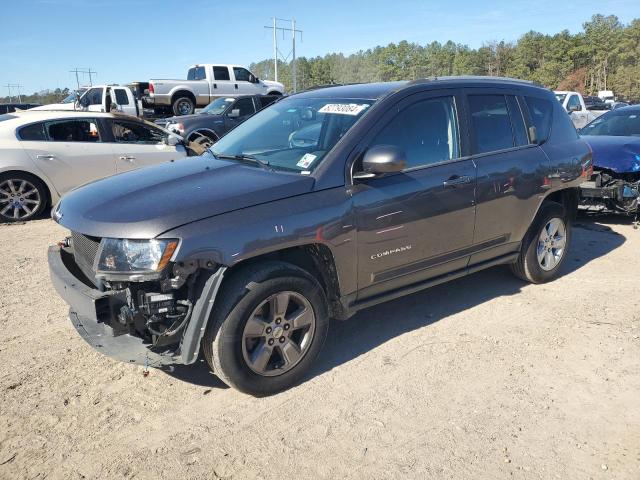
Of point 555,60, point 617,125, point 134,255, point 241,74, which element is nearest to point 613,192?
point 617,125

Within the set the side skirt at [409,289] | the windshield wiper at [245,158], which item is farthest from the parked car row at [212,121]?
the side skirt at [409,289]

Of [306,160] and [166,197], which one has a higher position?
[306,160]

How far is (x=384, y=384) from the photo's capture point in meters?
3.49

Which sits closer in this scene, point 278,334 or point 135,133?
point 278,334

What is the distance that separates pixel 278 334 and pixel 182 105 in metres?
21.2

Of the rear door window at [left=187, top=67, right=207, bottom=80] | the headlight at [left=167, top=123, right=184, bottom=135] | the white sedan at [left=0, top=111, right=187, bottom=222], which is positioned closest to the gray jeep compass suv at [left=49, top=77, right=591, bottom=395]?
the white sedan at [left=0, top=111, right=187, bottom=222]

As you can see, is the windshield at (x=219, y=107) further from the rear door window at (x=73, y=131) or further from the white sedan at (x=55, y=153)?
the rear door window at (x=73, y=131)

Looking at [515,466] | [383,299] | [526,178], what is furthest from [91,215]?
[526,178]

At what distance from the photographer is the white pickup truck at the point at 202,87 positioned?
72.1 feet

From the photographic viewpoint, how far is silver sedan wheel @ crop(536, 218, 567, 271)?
5133 mm

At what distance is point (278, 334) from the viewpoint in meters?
3.32

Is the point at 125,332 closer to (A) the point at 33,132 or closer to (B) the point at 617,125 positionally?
(A) the point at 33,132

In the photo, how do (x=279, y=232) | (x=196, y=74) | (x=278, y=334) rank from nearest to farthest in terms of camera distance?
(x=279, y=232)
(x=278, y=334)
(x=196, y=74)

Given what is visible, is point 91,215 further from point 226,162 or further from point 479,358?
point 479,358
